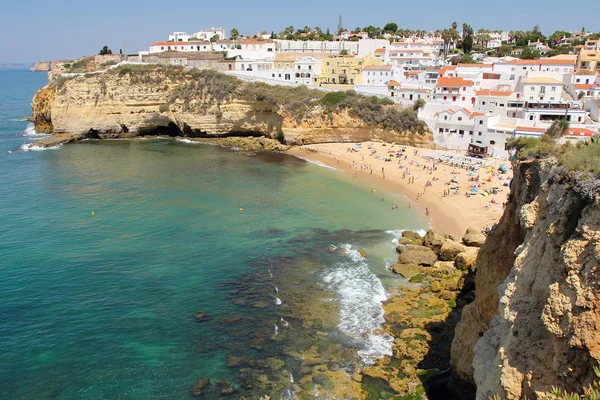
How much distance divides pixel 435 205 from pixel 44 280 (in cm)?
2772

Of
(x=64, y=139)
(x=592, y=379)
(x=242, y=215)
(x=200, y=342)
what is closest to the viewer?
(x=592, y=379)

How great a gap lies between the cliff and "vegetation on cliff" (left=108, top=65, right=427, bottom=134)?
0.12 meters

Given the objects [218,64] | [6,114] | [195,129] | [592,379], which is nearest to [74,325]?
[592,379]

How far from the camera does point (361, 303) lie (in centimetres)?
2208

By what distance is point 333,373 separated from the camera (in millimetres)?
17219

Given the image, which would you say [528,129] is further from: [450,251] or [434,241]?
[450,251]

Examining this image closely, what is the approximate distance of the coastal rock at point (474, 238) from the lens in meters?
27.5

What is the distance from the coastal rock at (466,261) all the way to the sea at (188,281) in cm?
400

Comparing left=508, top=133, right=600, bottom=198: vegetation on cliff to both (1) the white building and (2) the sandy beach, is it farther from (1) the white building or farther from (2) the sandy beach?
(1) the white building

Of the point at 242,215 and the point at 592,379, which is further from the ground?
the point at 592,379

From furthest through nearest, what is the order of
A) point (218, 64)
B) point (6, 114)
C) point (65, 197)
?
point (6, 114)
point (218, 64)
point (65, 197)

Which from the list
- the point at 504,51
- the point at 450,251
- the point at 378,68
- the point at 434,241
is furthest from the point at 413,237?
the point at 504,51

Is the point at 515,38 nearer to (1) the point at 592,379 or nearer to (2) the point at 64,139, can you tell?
(2) the point at 64,139

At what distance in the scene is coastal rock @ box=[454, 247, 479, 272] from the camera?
2485cm
